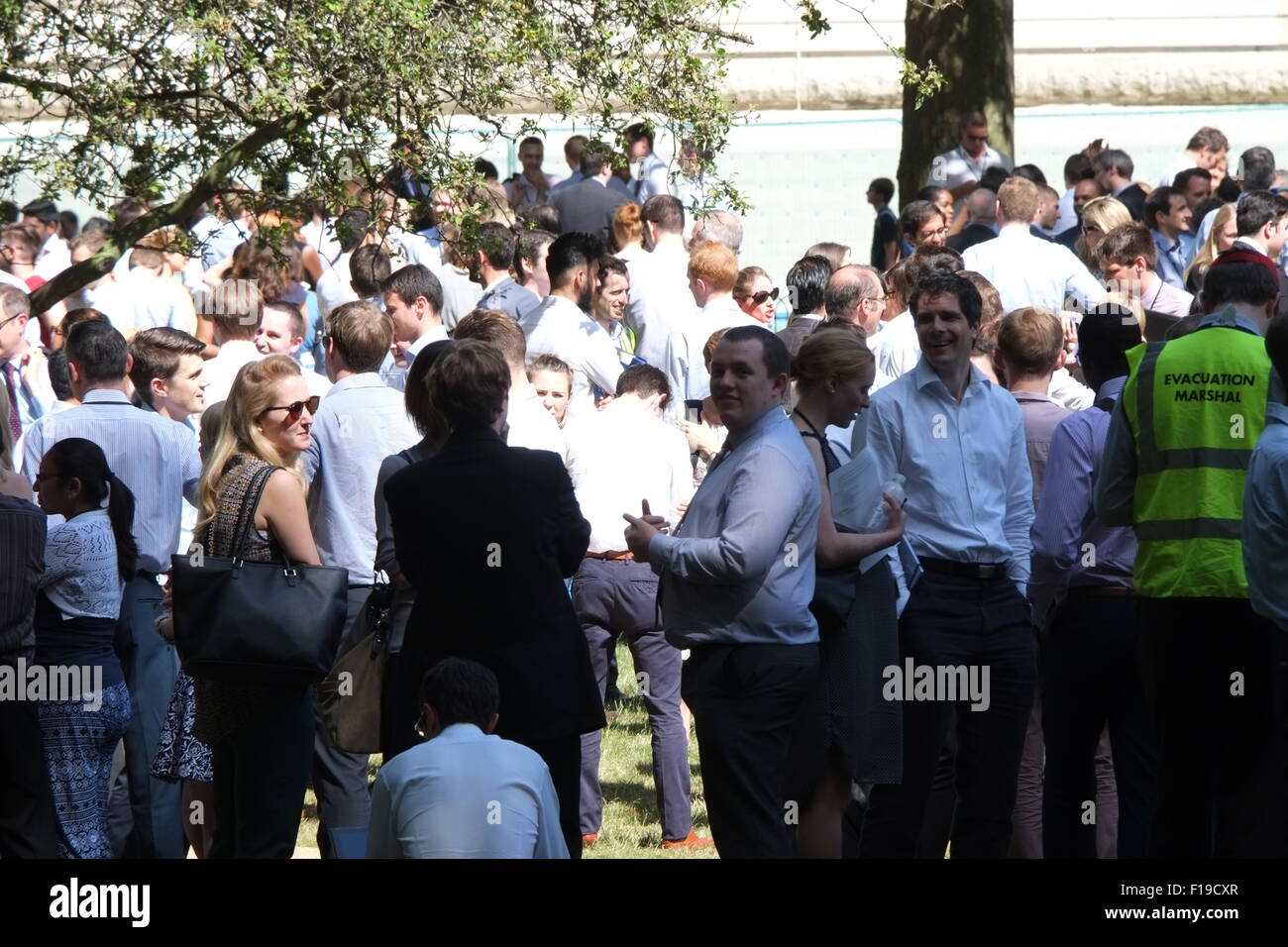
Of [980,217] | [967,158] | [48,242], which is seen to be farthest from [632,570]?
[48,242]

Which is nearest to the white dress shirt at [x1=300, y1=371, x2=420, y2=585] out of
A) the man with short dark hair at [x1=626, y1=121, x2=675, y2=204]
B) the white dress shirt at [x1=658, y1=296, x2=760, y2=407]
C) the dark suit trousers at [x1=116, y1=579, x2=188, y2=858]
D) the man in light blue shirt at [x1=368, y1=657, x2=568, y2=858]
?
the dark suit trousers at [x1=116, y1=579, x2=188, y2=858]

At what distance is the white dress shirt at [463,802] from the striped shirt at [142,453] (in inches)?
108

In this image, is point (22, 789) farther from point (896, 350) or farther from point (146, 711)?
point (896, 350)

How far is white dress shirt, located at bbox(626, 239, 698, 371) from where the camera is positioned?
10.6 meters

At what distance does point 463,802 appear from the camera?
4797 millimetres

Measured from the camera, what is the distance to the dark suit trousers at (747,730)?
5.71 metres

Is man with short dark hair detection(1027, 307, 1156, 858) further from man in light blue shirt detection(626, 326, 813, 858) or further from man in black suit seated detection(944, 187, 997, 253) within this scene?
man in black suit seated detection(944, 187, 997, 253)

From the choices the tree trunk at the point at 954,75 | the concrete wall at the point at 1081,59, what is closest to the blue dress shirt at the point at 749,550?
the tree trunk at the point at 954,75

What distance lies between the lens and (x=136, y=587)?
7.15m

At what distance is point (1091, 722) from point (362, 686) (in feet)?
8.07

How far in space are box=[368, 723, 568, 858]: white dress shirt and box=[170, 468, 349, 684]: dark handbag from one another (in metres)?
1.08

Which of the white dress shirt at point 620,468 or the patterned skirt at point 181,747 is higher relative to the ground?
the white dress shirt at point 620,468

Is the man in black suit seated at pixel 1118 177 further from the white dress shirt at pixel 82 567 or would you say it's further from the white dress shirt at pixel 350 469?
the white dress shirt at pixel 82 567
